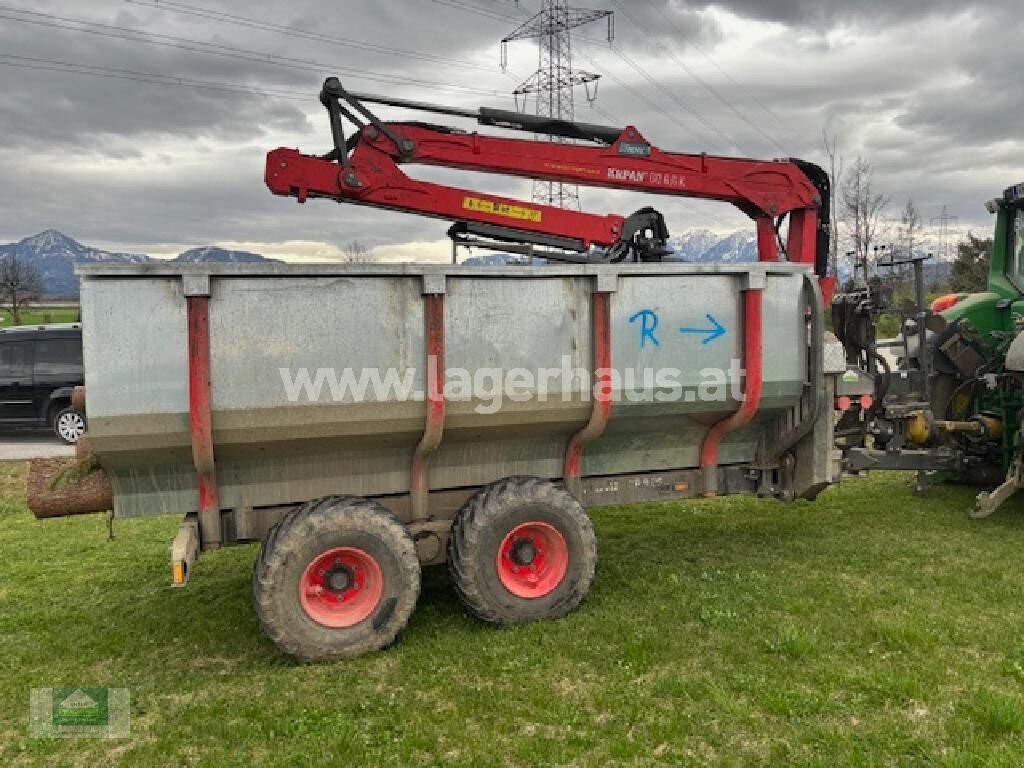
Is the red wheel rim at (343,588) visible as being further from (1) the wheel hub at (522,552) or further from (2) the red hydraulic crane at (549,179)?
(2) the red hydraulic crane at (549,179)

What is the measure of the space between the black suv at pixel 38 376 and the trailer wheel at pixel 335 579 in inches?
384

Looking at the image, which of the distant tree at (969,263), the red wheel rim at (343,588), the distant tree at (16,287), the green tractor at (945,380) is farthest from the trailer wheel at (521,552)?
the distant tree at (16,287)

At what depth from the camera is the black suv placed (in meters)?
12.5

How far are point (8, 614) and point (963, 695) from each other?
5562 mm

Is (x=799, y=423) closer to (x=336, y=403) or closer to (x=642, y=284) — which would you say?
(x=642, y=284)

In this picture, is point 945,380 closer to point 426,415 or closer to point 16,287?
point 426,415

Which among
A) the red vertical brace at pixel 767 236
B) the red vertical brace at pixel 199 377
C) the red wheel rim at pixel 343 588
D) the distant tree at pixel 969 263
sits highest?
the distant tree at pixel 969 263

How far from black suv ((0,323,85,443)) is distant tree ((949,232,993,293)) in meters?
25.8

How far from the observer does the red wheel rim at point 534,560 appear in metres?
4.82

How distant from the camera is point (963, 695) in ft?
12.6

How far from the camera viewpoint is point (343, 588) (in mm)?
4500

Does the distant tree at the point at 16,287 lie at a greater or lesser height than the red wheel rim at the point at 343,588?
greater

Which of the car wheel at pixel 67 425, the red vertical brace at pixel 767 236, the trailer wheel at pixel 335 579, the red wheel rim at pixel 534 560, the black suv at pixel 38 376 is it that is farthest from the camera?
the black suv at pixel 38 376

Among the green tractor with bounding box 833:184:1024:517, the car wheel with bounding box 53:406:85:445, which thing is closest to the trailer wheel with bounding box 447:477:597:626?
the green tractor with bounding box 833:184:1024:517
